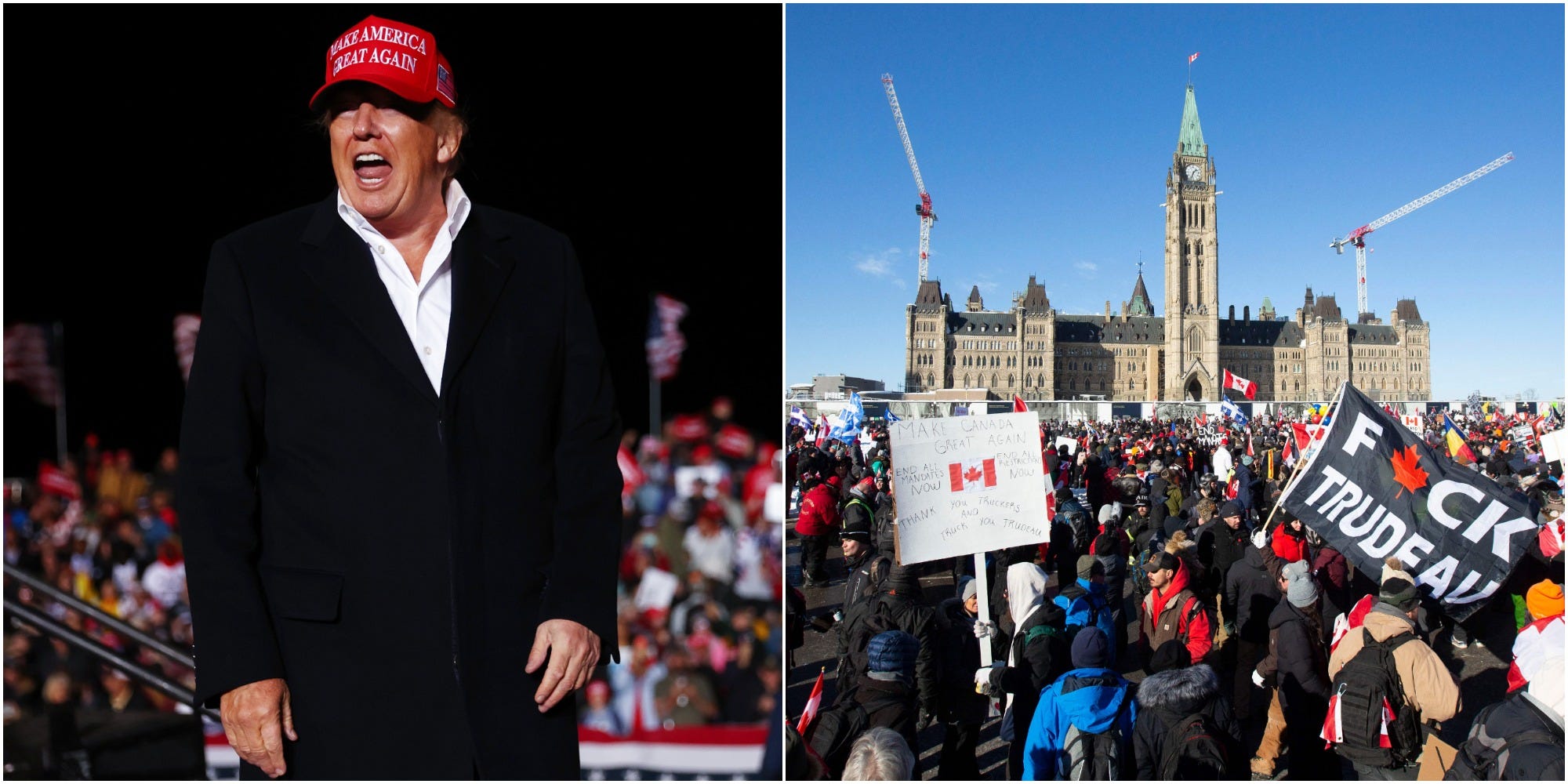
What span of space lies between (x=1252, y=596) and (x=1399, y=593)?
190 cm

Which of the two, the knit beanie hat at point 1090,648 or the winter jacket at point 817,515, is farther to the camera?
the winter jacket at point 817,515

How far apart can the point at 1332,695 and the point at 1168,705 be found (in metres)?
1.26

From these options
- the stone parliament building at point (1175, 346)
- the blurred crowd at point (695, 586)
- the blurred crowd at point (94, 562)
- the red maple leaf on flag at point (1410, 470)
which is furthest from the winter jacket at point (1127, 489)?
the stone parliament building at point (1175, 346)

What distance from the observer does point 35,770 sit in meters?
4.07

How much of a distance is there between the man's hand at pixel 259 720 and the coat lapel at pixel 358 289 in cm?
67

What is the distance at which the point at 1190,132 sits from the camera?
121312mm

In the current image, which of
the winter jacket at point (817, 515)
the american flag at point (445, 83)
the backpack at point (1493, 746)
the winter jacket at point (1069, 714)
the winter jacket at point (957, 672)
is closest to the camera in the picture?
the american flag at point (445, 83)

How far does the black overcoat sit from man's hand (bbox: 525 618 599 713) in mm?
27

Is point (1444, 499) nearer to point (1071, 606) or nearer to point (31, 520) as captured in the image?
point (1071, 606)

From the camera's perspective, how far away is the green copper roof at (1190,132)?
119875 mm

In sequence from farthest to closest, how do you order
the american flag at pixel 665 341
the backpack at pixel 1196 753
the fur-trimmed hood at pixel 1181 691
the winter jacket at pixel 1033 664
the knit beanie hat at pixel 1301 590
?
the knit beanie hat at pixel 1301 590
the winter jacket at pixel 1033 664
the american flag at pixel 665 341
the fur-trimmed hood at pixel 1181 691
the backpack at pixel 1196 753

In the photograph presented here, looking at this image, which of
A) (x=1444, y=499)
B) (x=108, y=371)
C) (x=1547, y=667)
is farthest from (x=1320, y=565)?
(x=108, y=371)

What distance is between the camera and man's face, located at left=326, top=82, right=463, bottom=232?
2135mm

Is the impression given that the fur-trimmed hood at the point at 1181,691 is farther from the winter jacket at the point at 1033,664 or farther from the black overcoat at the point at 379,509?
the black overcoat at the point at 379,509
